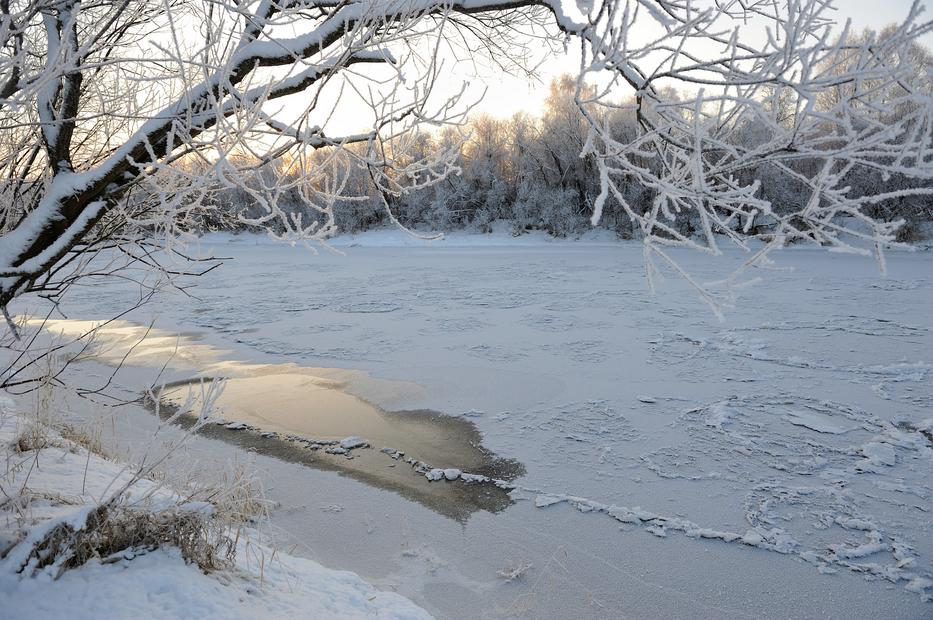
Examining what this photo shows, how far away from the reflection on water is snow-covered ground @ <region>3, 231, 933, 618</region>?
16 cm

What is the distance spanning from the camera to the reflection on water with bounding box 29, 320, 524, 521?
15.3ft

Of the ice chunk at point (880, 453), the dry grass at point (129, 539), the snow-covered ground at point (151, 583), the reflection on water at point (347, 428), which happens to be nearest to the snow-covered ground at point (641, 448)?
the ice chunk at point (880, 453)

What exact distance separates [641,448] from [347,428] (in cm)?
252

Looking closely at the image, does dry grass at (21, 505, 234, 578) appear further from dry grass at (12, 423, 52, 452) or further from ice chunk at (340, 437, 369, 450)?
ice chunk at (340, 437, 369, 450)

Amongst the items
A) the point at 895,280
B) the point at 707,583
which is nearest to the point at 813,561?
Answer: the point at 707,583

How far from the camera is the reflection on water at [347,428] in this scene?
4.65 meters

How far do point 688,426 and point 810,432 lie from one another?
37.8 inches

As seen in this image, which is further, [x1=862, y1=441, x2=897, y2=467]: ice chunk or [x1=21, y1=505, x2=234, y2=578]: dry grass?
[x1=862, y1=441, x2=897, y2=467]: ice chunk

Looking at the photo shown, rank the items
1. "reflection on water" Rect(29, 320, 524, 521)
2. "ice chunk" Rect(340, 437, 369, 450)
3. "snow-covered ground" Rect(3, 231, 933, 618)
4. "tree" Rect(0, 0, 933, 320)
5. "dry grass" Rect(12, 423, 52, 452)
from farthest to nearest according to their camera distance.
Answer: "ice chunk" Rect(340, 437, 369, 450) → "reflection on water" Rect(29, 320, 524, 521) → "dry grass" Rect(12, 423, 52, 452) → "snow-covered ground" Rect(3, 231, 933, 618) → "tree" Rect(0, 0, 933, 320)

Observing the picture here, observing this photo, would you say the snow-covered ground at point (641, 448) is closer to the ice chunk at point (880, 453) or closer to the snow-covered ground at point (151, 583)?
the ice chunk at point (880, 453)

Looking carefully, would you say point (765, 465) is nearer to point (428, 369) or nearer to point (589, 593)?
point (589, 593)

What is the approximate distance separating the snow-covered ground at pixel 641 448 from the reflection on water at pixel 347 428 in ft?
0.52

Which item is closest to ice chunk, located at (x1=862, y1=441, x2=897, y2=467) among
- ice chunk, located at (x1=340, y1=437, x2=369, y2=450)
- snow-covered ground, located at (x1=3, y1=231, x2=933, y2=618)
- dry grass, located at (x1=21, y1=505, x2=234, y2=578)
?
snow-covered ground, located at (x1=3, y1=231, x2=933, y2=618)

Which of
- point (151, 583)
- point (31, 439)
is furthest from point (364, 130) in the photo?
point (31, 439)
